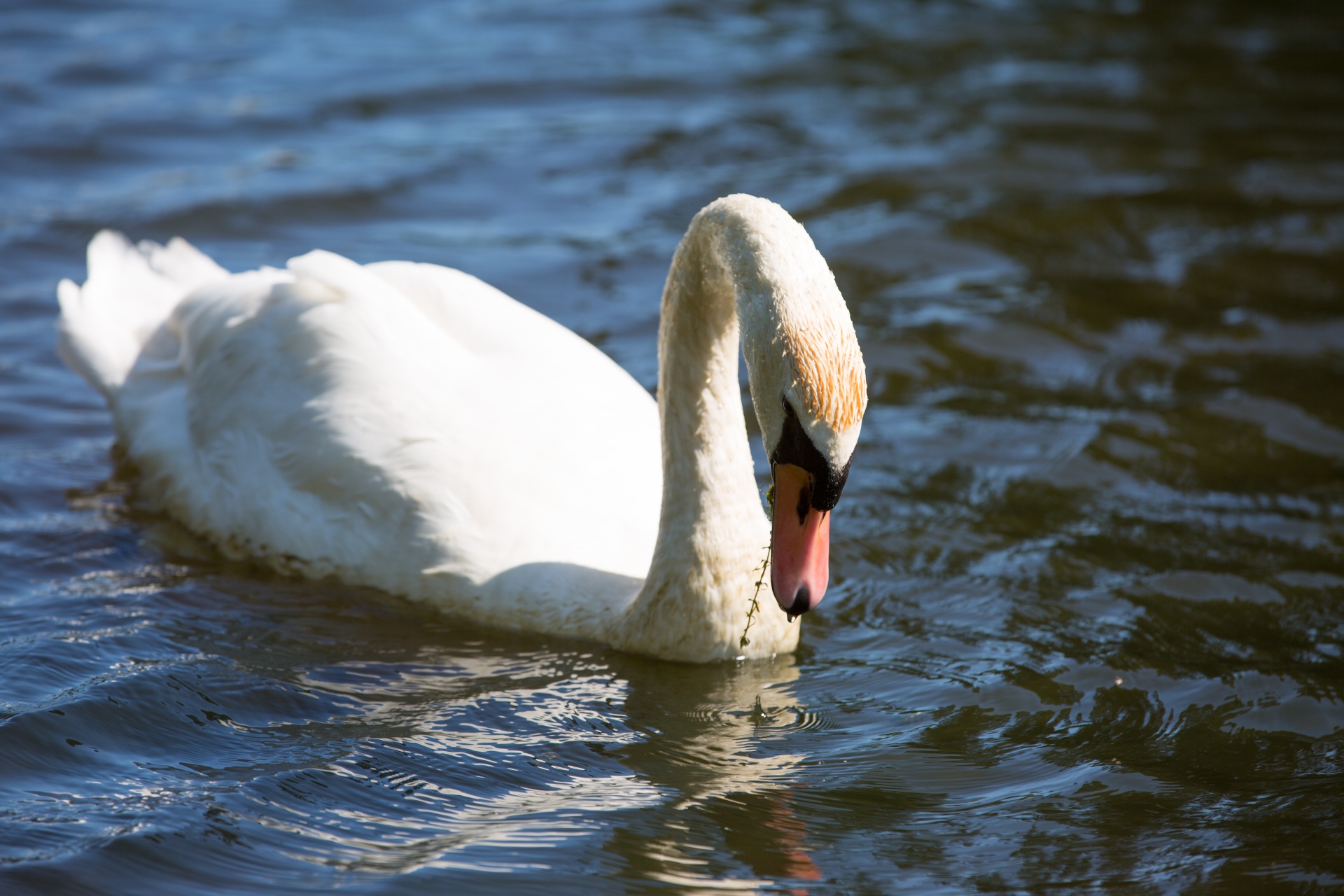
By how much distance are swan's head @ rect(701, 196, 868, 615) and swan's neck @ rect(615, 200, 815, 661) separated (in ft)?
1.69

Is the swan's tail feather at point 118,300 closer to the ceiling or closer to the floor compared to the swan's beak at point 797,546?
closer to the ceiling

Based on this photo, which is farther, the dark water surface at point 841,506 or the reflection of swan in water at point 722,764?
the dark water surface at point 841,506

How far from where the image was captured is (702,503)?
526 cm

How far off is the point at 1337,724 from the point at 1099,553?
145 centimetres

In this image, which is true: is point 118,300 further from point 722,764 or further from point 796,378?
point 796,378

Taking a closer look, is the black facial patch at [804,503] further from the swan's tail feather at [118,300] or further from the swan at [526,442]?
the swan's tail feather at [118,300]

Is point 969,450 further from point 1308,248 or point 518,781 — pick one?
point 1308,248

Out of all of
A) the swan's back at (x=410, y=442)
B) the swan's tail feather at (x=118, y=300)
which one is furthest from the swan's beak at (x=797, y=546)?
the swan's tail feather at (x=118, y=300)

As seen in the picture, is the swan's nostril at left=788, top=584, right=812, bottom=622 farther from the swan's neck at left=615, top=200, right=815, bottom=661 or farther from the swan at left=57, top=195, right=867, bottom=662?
the swan's neck at left=615, top=200, right=815, bottom=661

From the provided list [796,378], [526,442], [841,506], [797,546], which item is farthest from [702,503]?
[841,506]

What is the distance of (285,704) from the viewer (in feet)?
16.8

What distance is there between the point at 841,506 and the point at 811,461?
8.24ft

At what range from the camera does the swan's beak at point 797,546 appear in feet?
15.1

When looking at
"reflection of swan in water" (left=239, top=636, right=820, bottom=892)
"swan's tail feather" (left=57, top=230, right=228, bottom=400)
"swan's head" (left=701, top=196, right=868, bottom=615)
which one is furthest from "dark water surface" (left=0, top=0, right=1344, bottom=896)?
"swan's head" (left=701, top=196, right=868, bottom=615)
